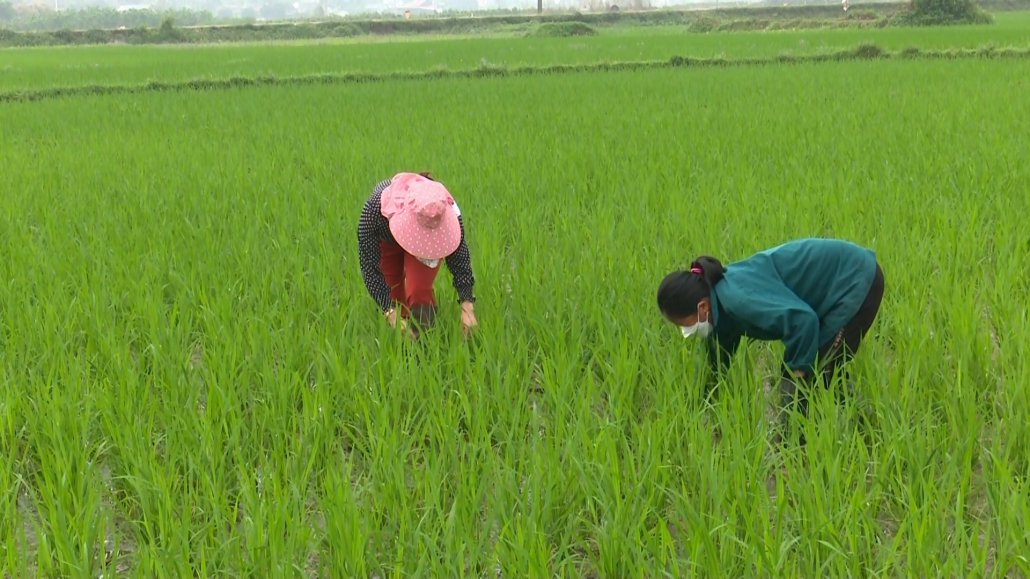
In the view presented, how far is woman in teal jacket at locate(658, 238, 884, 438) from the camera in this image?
1.62 metres

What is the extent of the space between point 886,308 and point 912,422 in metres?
0.65

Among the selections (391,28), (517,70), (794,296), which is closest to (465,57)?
(517,70)

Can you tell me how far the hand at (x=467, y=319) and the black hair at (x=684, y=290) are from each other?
70cm

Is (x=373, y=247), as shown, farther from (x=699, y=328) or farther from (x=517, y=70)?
(x=517, y=70)

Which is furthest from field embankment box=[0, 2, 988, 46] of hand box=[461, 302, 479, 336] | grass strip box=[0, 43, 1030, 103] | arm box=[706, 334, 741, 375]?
arm box=[706, 334, 741, 375]

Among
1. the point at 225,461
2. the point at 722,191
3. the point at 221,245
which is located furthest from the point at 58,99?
the point at 225,461

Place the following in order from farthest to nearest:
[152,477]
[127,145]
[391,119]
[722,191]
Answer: [391,119], [127,145], [722,191], [152,477]

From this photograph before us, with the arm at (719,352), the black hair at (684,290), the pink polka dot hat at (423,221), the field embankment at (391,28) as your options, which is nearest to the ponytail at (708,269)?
the black hair at (684,290)

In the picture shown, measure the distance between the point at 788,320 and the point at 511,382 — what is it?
0.65m

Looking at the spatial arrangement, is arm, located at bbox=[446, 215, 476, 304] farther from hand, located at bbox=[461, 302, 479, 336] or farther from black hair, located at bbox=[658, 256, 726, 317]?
black hair, located at bbox=[658, 256, 726, 317]

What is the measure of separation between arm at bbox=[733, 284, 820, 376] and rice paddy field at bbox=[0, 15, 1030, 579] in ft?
0.33

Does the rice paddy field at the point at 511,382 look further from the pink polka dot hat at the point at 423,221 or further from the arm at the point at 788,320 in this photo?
the pink polka dot hat at the point at 423,221

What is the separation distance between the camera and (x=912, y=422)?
1.70m

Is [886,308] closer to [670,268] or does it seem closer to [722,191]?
[670,268]
